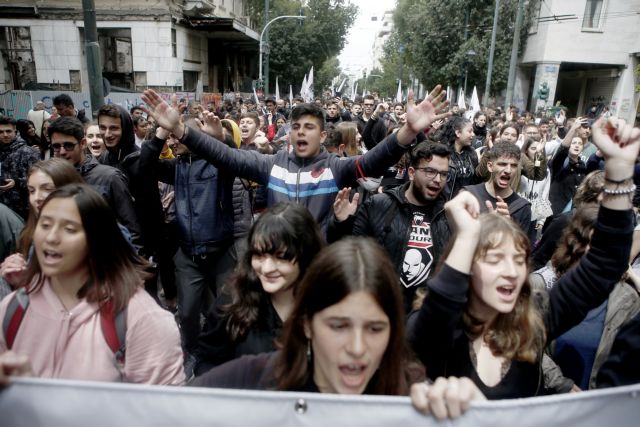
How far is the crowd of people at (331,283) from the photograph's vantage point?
145cm

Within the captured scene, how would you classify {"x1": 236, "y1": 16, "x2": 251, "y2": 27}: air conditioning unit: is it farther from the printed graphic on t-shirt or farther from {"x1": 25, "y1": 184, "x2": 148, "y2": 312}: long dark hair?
{"x1": 25, "y1": 184, "x2": 148, "y2": 312}: long dark hair

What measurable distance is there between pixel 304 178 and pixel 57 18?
20.1 meters

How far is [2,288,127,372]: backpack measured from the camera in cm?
163

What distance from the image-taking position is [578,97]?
31.6m

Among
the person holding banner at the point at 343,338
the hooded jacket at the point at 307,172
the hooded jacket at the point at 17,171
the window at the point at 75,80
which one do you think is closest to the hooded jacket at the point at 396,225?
the hooded jacket at the point at 307,172

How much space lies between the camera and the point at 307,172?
3213mm

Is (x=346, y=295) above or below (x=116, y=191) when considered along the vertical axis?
above

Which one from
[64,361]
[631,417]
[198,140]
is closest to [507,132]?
[198,140]

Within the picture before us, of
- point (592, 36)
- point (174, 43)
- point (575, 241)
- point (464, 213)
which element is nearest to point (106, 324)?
point (464, 213)

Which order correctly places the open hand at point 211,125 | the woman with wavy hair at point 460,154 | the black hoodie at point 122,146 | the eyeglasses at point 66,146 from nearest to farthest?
the eyeglasses at point 66,146
the open hand at point 211,125
the black hoodie at point 122,146
the woman with wavy hair at point 460,154

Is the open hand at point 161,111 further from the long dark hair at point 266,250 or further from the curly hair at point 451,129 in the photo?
the curly hair at point 451,129

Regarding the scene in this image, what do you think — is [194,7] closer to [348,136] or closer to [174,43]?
[174,43]

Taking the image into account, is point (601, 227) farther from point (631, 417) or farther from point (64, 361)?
point (64, 361)

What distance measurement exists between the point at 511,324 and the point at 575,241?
953 mm
